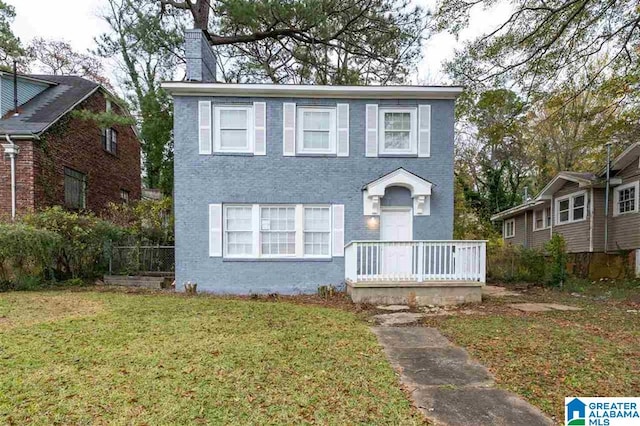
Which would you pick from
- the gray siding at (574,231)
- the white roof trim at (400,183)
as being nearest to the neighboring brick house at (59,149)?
the white roof trim at (400,183)

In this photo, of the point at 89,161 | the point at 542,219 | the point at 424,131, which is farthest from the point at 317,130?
the point at 542,219

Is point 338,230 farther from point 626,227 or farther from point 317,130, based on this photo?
point 626,227

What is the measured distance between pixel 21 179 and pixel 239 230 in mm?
7614

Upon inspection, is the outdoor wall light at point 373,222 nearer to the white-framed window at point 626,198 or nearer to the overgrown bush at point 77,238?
the overgrown bush at point 77,238

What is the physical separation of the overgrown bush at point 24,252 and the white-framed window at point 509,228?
20905mm

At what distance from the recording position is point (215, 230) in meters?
9.04

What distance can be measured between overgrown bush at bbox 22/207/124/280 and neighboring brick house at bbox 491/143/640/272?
54.5 feet

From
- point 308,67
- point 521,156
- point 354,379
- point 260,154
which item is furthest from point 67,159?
point 521,156

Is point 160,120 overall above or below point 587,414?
above

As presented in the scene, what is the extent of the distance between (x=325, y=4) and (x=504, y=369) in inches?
510

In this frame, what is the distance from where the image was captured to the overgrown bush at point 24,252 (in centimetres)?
831

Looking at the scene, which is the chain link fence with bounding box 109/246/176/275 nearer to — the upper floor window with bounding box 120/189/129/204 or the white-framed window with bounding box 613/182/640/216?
the upper floor window with bounding box 120/189/129/204

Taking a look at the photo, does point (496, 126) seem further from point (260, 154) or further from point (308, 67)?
point (308, 67)

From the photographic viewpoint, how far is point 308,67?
16000mm
